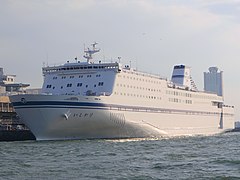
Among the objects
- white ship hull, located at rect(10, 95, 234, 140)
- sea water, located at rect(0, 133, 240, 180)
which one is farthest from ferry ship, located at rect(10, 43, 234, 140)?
sea water, located at rect(0, 133, 240, 180)

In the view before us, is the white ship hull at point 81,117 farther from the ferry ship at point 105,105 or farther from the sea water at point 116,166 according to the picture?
the sea water at point 116,166

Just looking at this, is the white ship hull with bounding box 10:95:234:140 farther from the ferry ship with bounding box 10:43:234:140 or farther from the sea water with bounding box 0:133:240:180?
the sea water with bounding box 0:133:240:180

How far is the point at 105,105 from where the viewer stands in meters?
43.3

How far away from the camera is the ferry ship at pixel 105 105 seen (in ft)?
133

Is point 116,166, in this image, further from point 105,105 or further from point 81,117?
point 105,105

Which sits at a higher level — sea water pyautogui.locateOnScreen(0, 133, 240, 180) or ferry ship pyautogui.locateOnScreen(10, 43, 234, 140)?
ferry ship pyautogui.locateOnScreen(10, 43, 234, 140)

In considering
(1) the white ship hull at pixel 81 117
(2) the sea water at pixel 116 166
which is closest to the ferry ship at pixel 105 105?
(1) the white ship hull at pixel 81 117

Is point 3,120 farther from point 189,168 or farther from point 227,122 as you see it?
point 189,168

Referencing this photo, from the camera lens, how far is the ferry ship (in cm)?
4050

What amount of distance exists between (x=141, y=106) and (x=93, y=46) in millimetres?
8555

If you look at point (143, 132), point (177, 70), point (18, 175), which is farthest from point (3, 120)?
point (18, 175)

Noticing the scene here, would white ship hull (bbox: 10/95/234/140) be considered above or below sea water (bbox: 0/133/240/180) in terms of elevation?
above

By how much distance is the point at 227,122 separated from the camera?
7856 cm

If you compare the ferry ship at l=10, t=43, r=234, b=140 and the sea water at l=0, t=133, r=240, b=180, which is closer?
the sea water at l=0, t=133, r=240, b=180
